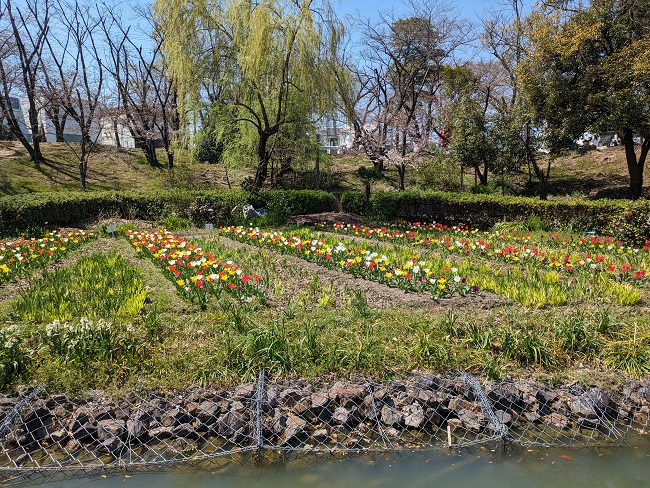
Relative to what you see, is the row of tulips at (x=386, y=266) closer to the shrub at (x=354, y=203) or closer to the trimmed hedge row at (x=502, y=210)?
the trimmed hedge row at (x=502, y=210)

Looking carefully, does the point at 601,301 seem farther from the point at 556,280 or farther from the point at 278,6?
the point at 278,6

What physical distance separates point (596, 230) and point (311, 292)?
834 centimetres

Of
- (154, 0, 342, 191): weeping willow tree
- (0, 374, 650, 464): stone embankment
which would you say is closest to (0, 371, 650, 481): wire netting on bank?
(0, 374, 650, 464): stone embankment

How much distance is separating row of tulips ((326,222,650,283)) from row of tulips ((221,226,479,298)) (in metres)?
1.29

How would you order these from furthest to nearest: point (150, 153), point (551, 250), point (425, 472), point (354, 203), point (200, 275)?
point (150, 153) < point (354, 203) < point (551, 250) < point (200, 275) < point (425, 472)

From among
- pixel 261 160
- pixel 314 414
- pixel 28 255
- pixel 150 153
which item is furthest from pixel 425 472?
pixel 150 153

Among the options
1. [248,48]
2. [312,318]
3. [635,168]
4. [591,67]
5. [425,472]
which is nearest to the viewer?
[425,472]

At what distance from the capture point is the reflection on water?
9.19 feet

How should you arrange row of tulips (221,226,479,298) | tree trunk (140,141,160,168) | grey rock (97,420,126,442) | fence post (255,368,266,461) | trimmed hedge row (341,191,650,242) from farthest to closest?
tree trunk (140,141,160,168), trimmed hedge row (341,191,650,242), row of tulips (221,226,479,298), grey rock (97,420,126,442), fence post (255,368,266,461)

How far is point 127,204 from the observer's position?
1223cm

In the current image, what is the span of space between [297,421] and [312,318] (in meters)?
1.60

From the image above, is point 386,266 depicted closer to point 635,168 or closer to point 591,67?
point 591,67

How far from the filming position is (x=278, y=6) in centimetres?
1205

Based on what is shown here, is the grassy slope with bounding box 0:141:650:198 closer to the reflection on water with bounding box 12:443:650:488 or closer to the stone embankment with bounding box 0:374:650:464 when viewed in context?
the stone embankment with bounding box 0:374:650:464
